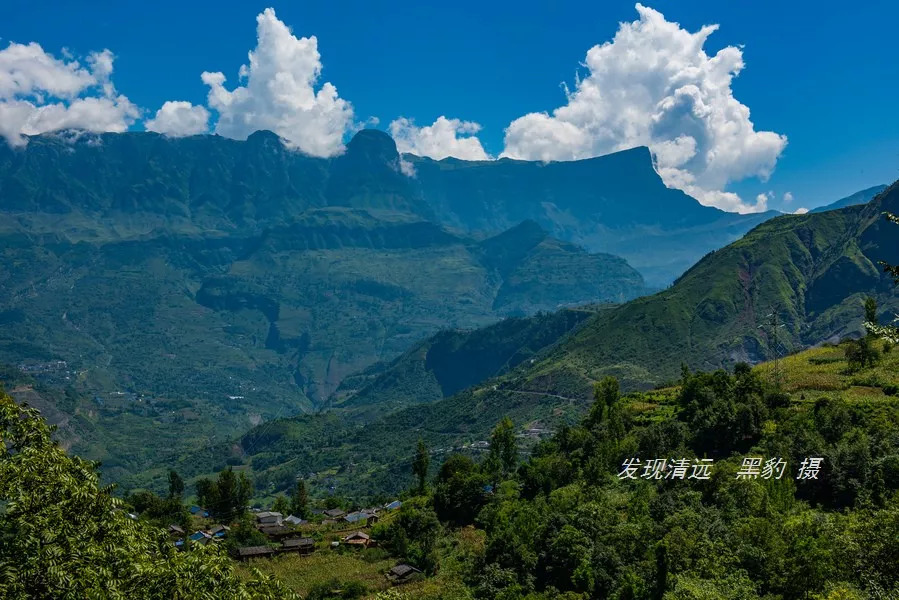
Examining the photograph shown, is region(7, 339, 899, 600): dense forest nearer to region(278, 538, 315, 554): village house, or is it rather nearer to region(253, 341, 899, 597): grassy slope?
region(253, 341, 899, 597): grassy slope

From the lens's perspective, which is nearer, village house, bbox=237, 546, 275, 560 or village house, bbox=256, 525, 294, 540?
village house, bbox=237, 546, 275, 560

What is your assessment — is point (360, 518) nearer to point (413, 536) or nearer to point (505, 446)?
point (413, 536)

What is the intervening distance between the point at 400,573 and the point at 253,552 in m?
22.5

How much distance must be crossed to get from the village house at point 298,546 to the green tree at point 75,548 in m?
73.3

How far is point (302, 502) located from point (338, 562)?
46657mm

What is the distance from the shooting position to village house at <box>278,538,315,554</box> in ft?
291

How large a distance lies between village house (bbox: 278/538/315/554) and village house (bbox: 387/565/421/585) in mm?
17043

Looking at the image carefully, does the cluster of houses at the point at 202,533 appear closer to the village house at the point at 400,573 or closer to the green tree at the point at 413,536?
the green tree at the point at 413,536

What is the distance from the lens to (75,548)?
18594mm

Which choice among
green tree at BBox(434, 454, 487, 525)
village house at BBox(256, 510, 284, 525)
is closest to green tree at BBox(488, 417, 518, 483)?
green tree at BBox(434, 454, 487, 525)

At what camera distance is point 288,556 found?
86500mm

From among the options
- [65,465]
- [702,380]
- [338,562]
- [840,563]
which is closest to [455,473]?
[338,562]

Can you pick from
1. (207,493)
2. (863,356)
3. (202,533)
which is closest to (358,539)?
(202,533)

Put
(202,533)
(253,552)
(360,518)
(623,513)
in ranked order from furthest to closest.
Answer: (360,518)
(202,533)
(253,552)
(623,513)
